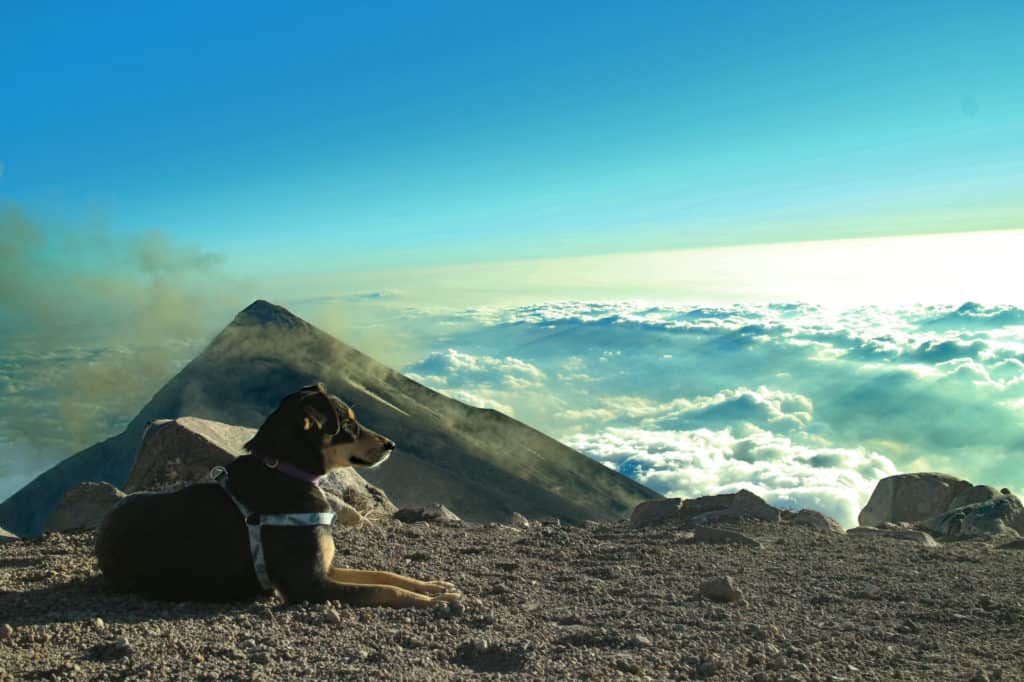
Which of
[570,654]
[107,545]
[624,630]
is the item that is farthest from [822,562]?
[107,545]

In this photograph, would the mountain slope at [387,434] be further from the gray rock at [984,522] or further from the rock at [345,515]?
the rock at [345,515]

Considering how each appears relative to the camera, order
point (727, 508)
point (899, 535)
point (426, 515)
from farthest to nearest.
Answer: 1. point (727, 508)
2. point (426, 515)
3. point (899, 535)

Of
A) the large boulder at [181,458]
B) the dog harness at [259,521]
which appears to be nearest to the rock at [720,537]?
the large boulder at [181,458]

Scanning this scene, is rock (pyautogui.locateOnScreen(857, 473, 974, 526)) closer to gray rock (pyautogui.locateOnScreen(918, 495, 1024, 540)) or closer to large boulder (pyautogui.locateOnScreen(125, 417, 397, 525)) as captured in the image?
gray rock (pyautogui.locateOnScreen(918, 495, 1024, 540))

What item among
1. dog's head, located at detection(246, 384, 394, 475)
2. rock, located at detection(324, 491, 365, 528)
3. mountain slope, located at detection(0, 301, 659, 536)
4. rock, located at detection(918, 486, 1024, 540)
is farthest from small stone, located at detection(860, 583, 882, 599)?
mountain slope, located at detection(0, 301, 659, 536)

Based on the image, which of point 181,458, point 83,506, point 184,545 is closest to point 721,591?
point 184,545

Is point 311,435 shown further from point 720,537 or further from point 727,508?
point 727,508
